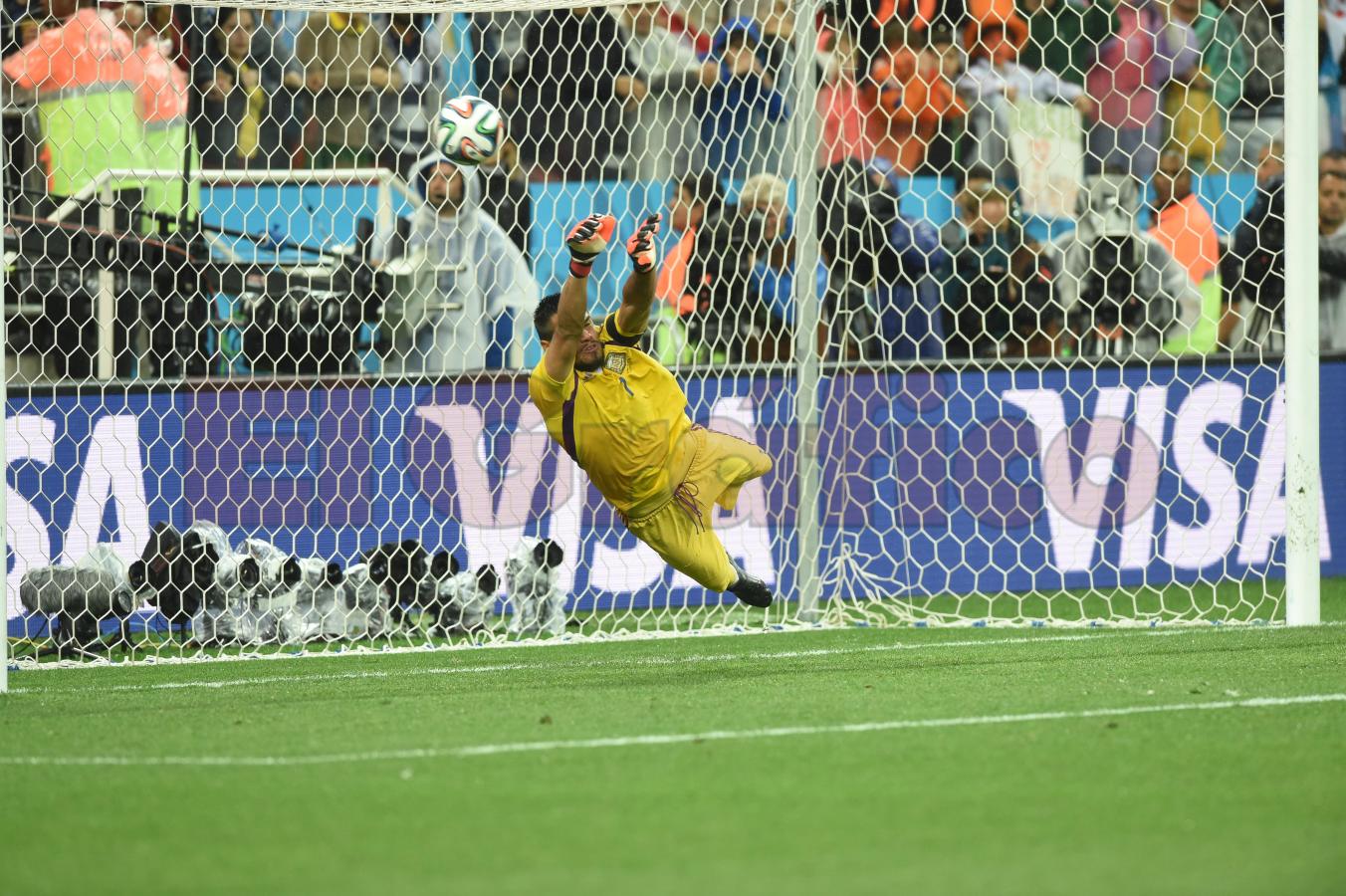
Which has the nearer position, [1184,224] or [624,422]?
[624,422]

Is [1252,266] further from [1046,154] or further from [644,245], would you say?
[644,245]

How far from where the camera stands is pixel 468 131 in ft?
26.7

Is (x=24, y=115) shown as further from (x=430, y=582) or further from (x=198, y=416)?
(x=430, y=582)

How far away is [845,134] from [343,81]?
339 centimetres

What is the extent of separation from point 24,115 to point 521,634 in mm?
4753

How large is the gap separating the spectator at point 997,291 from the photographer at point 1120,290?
180mm

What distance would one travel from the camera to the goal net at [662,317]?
34.3 ft

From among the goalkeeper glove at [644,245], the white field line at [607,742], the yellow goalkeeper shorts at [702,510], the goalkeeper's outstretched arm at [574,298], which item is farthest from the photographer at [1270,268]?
the white field line at [607,742]

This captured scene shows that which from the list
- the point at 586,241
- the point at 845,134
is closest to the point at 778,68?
the point at 845,134

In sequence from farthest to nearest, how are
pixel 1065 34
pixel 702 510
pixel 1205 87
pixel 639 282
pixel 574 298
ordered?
pixel 1205 87 < pixel 1065 34 < pixel 702 510 < pixel 639 282 < pixel 574 298

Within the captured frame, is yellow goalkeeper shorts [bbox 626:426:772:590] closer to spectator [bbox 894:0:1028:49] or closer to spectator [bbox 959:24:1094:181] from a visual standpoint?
spectator [bbox 959:24:1094:181]

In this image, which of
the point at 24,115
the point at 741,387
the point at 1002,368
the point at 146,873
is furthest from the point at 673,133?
the point at 146,873

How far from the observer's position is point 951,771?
4758 mm

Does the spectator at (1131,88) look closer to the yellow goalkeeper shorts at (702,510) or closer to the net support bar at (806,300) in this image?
the net support bar at (806,300)
